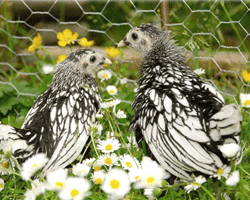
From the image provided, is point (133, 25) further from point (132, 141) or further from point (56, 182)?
point (56, 182)

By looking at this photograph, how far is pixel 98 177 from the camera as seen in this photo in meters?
1.22

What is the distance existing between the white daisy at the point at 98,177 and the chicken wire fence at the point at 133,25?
78 cm

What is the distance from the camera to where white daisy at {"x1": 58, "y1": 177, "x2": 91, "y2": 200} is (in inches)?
35.8

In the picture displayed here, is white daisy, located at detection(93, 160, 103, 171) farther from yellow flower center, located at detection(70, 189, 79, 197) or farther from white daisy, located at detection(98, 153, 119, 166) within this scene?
yellow flower center, located at detection(70, 189, 79, 197)

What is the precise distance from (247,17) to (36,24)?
5.04ft

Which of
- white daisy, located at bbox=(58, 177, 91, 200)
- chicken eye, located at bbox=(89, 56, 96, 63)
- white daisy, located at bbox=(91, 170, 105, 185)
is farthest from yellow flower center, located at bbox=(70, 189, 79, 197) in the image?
chicken eye, located at bbox=(89, 56, 96, 63)

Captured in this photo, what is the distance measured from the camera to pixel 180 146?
1125 millimetres

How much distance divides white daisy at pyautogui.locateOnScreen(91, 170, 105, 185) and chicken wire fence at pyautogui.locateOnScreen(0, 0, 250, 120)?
778 mm

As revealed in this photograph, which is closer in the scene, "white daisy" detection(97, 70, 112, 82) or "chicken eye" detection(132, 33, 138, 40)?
"chicken eye" detection(132, 33, 138, 40)

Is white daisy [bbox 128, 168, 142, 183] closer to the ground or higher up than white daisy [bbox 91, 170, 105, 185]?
higher up

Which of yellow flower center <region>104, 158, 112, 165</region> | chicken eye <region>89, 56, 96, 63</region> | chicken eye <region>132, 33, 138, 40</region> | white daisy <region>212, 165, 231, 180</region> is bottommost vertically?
yellow flower center <region>104, 158, 112, 165</region>

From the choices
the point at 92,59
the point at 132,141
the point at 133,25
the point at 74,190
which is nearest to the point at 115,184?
the point at 74,190

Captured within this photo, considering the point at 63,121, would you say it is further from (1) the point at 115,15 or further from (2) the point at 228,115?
(1) the point at 115,15

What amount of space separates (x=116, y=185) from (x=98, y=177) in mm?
278
